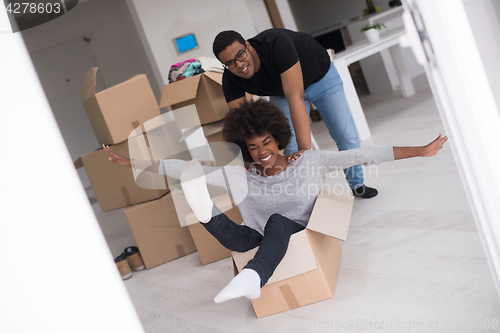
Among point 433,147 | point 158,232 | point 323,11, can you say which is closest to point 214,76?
point 158,232

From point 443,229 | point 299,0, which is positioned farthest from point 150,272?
point 299,0

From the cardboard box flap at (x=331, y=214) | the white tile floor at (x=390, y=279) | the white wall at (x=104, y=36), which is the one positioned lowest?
the white tile floor at (x=390, y=279)

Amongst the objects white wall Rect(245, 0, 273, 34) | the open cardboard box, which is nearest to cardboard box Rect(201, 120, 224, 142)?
the open cardboard box

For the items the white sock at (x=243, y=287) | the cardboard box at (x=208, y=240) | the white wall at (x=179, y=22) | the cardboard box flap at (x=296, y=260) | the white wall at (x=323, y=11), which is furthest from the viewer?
the white wall at (x=323, y=11)

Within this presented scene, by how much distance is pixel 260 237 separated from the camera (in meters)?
1.43

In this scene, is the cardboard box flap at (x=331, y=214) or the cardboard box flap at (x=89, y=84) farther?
the cardboard box flap at (x=89, y=84)

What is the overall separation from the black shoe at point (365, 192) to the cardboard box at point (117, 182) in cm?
97

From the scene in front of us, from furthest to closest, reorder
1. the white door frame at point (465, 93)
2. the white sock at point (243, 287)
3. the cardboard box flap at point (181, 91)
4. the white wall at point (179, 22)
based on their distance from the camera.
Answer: the white wall at point (179, 22) → the cardboard box flap at point (181, 91) → the white sock at point (243, 287) → the white door frame at point (465, 93)

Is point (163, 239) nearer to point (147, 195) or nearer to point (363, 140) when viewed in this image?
point (147, 195)

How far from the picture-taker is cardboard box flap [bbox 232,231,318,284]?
4.19 feet

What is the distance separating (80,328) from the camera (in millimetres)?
662

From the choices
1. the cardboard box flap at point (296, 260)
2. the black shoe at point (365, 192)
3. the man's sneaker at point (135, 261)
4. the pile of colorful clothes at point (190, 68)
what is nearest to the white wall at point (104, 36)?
the pile of colorful clothes at point (190, 68)

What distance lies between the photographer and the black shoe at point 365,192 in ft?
6.68

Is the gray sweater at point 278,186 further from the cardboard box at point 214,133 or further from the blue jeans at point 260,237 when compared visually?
the cardboard box at point 214,133
